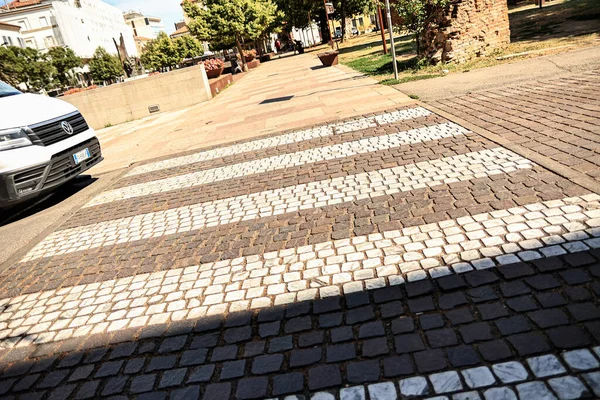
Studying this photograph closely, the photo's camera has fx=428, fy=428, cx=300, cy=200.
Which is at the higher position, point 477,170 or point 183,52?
point 183,52

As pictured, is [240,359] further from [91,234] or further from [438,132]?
[438,132]

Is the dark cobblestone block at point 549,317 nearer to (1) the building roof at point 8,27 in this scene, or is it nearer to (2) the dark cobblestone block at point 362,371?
(2) the dark cobblestone block at point 362,371

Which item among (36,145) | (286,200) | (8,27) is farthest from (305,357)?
(8,27)

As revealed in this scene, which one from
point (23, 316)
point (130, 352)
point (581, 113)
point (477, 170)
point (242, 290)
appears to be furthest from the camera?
point (581, 113)

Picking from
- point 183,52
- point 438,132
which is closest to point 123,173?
point 438,132

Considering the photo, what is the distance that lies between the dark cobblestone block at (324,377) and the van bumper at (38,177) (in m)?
5.93

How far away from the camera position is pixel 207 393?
2439mm

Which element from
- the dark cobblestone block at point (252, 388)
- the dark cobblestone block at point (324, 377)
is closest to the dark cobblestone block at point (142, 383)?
the dark cobblestone block at point (252, 388)

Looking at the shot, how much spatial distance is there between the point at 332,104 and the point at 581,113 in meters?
6.11

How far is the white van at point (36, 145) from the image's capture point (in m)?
6.35

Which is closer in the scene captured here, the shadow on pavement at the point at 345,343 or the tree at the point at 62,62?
the shadow on pavement at the point at 345,343

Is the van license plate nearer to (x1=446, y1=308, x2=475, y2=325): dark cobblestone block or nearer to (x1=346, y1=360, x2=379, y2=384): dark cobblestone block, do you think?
(x1=346, y1=360, x2=379, y2=384): dark cobblestone block

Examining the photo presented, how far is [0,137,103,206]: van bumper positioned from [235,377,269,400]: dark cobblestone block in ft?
18.5

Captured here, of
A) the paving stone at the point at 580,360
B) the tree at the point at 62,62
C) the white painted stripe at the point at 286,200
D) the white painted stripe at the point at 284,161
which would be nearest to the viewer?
the paving stone at the point at 580,360
